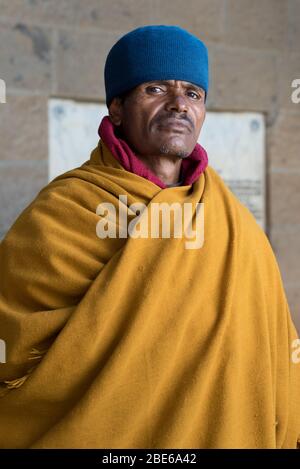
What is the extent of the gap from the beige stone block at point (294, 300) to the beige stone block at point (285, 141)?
0.60m

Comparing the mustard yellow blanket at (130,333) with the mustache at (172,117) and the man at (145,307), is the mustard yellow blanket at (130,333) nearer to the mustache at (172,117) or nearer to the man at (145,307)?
the man at (145,307)

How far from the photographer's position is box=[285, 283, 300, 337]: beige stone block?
139 inches

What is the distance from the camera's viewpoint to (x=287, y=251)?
3525 mm

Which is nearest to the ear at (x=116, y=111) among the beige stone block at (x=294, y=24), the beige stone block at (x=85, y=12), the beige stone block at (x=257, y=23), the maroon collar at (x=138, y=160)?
the maroon collar at (x=138, y=160)

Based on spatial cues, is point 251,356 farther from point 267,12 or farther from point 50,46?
point 267,12

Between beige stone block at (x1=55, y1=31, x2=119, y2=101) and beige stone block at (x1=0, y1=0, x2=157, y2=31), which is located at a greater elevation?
beige stone block at (x1=0, y1=0, x2=157, y2=31)

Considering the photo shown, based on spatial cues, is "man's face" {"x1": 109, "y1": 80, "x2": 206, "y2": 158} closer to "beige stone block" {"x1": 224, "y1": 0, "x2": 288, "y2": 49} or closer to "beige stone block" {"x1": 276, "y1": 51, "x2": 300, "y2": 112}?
"beige stone block" {"x1": 224, "y1": 0, "x2": 288, "y2": 49}

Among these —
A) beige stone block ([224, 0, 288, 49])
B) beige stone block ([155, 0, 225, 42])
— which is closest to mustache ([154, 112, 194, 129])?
beige stone block ([155, 0, 225, 42])

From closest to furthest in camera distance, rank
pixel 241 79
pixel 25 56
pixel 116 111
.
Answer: pixel 116 111 → pixel 25 56 → pixel 241 79

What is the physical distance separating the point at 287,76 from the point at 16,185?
148cm

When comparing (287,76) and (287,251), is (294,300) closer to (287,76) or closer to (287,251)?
(287,251)

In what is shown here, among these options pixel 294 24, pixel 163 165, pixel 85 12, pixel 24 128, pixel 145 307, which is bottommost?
pixel 145 307

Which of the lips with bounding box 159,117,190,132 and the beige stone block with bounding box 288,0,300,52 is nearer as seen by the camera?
the lips with bounding box 159,117,190,132

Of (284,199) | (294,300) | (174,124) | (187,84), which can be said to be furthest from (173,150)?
(294,300)
